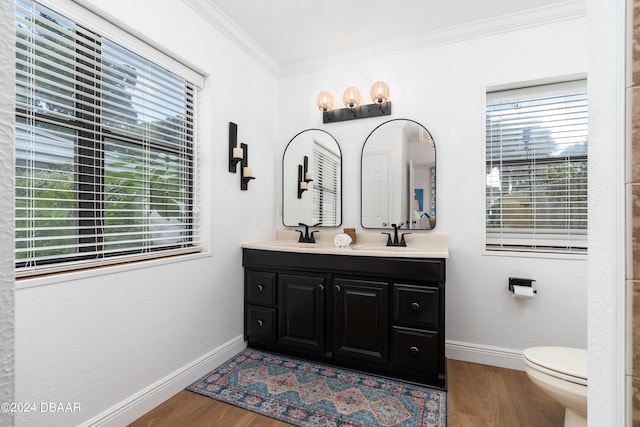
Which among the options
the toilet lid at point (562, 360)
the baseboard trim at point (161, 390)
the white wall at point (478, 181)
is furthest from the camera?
the white wall at point (478, 181)

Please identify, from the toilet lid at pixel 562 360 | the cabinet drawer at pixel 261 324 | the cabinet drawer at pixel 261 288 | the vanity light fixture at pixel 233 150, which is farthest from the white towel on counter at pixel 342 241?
the toilet lid at pixel 562 360

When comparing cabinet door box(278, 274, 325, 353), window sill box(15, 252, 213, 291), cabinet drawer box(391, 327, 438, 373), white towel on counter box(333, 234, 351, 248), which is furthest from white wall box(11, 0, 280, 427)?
cabinet drawer box(391, 327, 438, 373)

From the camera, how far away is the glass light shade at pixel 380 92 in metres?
2.51

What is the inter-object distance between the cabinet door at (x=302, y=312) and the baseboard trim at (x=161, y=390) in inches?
18.0

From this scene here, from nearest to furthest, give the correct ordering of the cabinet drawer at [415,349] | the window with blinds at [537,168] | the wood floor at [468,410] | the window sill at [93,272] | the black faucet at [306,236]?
the window sill at [93,272] → the wood floor at [468,410] → the cabinet drawer at [415,349] → the window with blinds at [537,168] → the black faucet at [306,236]

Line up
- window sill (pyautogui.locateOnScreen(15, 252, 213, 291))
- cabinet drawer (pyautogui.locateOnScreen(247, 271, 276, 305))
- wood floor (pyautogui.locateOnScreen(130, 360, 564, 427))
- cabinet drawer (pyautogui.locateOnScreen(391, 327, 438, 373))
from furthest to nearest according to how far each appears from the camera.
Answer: cabinet drawer (pyautogui.locateOnScreen(247, 271, 276, 305)) → cabinet drawer (pyautogui.locateOnScreen(391, 327, 438, 373)) → wood floor (pyautogui.locateOnScreen(130, 360, 564, 427)) → window sill (pyautogui.locateOnScreen(15, 252, 213, 291))

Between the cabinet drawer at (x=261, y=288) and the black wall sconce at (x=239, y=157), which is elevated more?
the black wall sconce at (x=239, y=157)

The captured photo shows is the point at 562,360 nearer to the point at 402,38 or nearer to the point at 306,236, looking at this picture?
the point at 306,236

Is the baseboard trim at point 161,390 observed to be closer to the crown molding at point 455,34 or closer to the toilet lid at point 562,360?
the toilet lid at point 562,360

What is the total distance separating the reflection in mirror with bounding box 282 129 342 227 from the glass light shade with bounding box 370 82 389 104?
1.67 ft

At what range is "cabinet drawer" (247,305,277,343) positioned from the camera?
2.40m

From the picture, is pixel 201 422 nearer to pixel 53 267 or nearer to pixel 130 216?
pixel 53 267

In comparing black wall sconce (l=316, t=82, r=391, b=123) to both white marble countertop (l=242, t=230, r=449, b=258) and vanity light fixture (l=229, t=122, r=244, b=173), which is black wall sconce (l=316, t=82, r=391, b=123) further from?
white marble countertop (l=242, t=230, r=449, b=258)

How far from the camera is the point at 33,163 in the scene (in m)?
1.36
